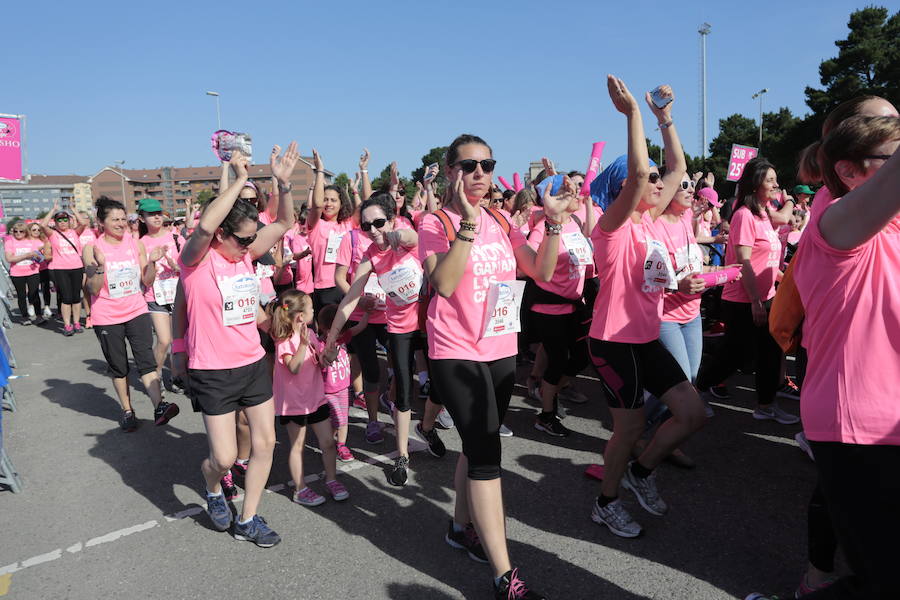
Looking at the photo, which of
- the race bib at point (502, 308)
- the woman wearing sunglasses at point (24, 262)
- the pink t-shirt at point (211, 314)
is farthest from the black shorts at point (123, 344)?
the woman wearing sunglasses at point (24, 262)

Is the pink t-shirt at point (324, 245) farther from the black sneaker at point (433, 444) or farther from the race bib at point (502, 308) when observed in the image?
the race bib at point (502, 308)

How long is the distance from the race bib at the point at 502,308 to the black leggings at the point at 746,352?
3044mm

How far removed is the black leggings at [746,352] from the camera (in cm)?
480

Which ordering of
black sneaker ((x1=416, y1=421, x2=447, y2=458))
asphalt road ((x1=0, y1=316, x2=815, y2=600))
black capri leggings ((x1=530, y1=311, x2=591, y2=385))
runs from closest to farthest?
1. asphalt road ((x1=0, y1=316, x2=815, y2=600))
2. black sneaker ((x1=416, y1=421, x2=447, y2=458))
3. black capri leggings ((x1=530, y1=311, x2=591, y2=385))

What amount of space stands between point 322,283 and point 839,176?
551 centimetres

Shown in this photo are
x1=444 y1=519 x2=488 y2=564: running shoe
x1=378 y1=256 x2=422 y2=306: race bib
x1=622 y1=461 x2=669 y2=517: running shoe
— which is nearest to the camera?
x1=444 y1=519 x2=488 y2=564: running shoe

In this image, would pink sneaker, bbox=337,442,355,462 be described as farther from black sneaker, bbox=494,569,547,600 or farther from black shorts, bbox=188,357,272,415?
black sneaker, bbox=494,569,547,600

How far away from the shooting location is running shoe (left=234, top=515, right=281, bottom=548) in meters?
3.32

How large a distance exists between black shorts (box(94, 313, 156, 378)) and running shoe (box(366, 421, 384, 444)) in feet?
7.77

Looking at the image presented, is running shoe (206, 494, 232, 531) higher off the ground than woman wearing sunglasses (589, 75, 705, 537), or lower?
lower

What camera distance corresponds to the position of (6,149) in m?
9.99

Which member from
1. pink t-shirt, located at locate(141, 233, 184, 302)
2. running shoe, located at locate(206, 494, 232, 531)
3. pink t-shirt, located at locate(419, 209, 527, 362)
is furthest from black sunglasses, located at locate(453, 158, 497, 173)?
pink t-shirt, located at locate(141, 233, 184, 302)

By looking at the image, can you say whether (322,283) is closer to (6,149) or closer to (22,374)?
(22,374)

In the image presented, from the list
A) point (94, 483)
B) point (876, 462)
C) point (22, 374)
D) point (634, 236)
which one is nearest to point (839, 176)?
point (876, 462)
